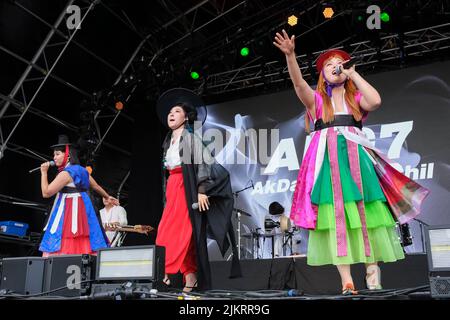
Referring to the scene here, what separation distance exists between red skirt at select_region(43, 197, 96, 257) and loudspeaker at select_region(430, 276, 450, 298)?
2953 mm

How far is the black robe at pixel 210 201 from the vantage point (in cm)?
339

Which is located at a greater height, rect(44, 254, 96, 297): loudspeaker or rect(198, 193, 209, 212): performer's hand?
rect(198, 193, 209, 212): performer's hand

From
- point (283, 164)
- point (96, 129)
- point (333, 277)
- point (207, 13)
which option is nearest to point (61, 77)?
point (96, 129)

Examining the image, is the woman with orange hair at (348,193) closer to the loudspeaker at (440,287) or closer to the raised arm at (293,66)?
the raised arm at (293,66)

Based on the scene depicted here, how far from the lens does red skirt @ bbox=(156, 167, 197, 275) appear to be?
11.3 feet

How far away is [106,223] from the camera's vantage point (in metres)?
7.68

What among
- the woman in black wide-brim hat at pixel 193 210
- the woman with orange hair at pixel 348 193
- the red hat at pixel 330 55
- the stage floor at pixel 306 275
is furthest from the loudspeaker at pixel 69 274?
the stage floor at pixel 306 275

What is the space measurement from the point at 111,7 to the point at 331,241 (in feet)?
24.2

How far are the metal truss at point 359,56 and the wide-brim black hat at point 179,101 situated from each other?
4.98 meters

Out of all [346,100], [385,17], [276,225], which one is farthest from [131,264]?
[385,17]

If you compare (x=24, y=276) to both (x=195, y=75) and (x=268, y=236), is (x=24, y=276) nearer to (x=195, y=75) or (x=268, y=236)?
(x=268, y=236)

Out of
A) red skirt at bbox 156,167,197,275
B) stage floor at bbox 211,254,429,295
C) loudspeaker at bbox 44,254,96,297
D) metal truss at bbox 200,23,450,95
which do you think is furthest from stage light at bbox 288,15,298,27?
loudspeaker at bbox 44,254,96,297

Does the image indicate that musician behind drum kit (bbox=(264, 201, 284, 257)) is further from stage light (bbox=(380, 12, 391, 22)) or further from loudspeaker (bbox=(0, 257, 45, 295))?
loudspeaker (bbox=(0, 257, 45, 295))

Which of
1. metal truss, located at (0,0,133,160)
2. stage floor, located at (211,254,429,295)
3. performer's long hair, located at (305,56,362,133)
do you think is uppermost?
metal truss, located at (0,0,133,160)
